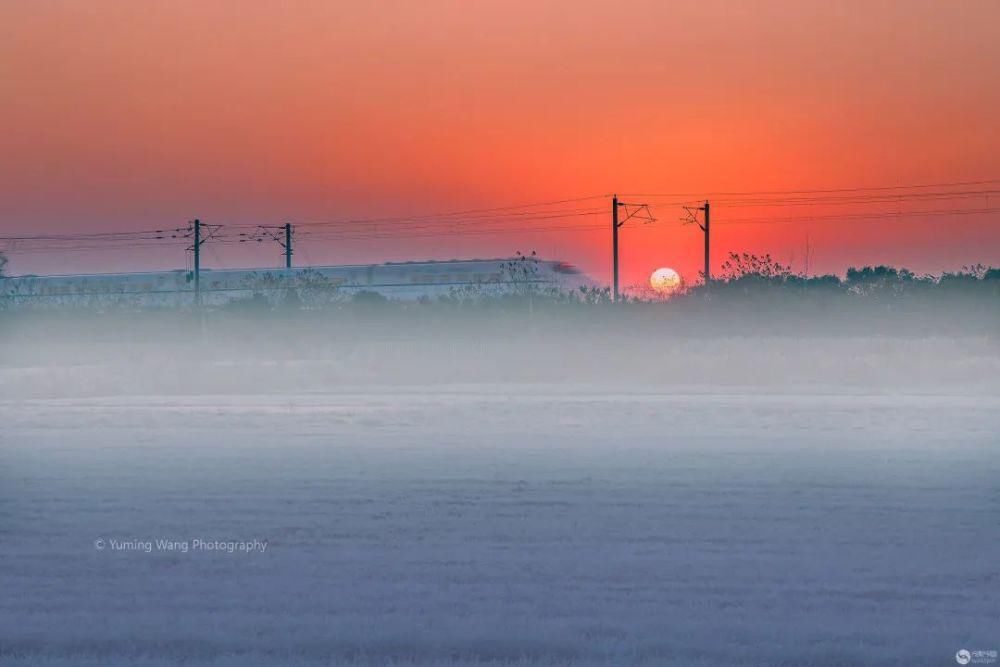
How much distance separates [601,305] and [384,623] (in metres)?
37.9

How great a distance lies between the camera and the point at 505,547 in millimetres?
11328

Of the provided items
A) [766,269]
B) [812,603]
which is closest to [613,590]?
[812,603]

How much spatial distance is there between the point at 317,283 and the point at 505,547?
53557 mm

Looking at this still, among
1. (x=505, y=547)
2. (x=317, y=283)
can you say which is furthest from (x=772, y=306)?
(x=505, y=547)

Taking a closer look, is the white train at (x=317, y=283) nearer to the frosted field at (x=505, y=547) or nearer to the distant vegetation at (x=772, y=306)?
the distant vegetation at (x=772, y=306)

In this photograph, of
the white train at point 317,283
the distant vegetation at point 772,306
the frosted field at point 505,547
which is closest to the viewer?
the frosted field at point 505,547

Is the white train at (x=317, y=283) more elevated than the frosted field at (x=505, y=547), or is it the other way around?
the white train at (x=317, y=283)

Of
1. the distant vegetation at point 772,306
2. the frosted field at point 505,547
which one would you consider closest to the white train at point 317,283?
the distant vegetation at point 772,306

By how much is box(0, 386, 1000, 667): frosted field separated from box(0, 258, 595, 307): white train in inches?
1687

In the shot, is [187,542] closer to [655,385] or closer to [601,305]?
[655,385]

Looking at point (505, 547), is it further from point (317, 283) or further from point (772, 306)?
point (317, 283)

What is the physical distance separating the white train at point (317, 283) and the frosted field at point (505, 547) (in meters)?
42.9

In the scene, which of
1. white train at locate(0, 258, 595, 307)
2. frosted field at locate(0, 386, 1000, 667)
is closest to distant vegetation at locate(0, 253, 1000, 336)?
white train at locate(0, 258, 595, 307)

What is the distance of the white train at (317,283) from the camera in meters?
65.2
